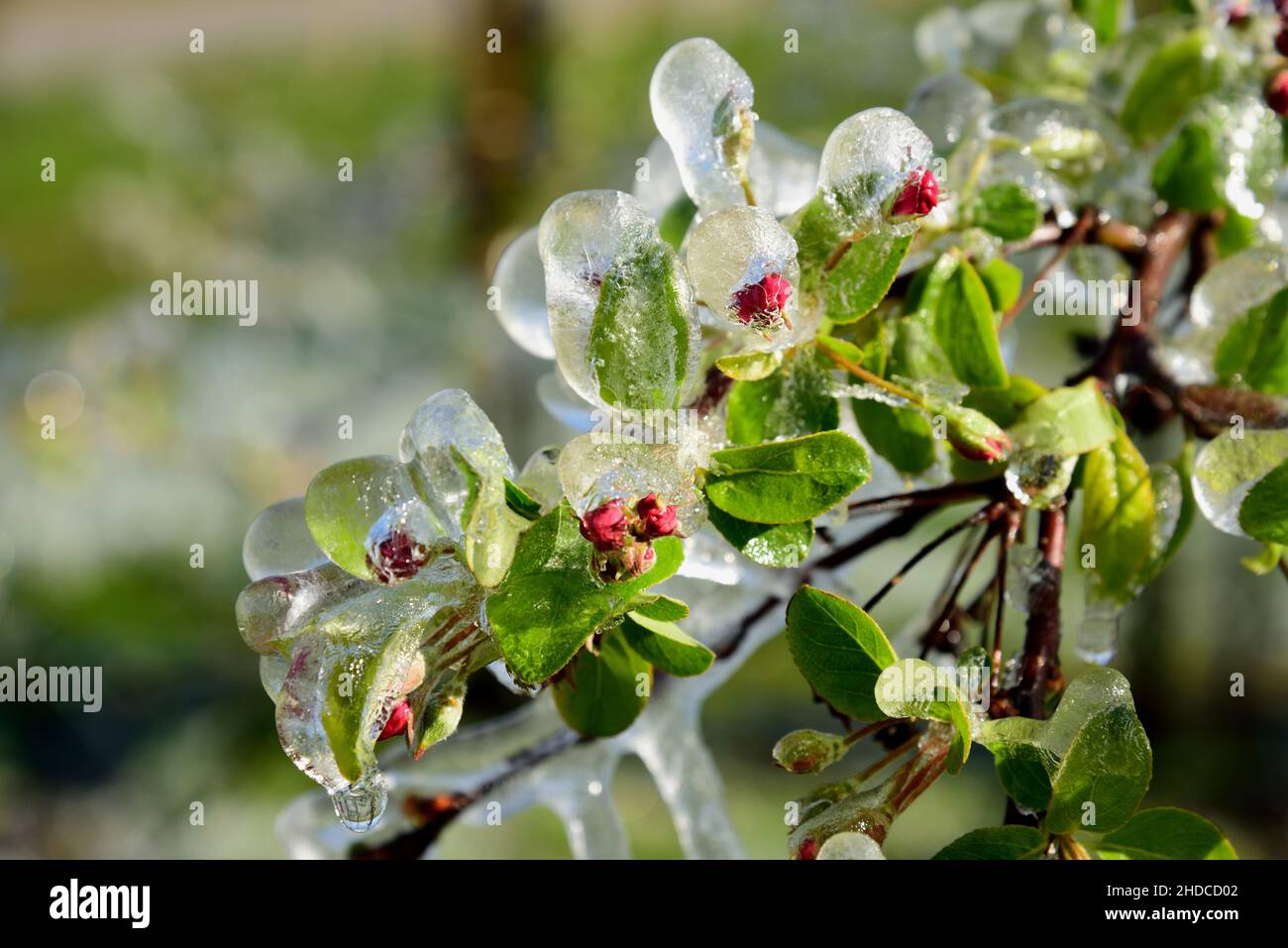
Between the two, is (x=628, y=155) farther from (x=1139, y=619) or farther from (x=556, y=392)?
(x=556, y=392)

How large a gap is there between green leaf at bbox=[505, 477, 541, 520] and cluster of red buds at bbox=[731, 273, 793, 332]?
4 centimetres

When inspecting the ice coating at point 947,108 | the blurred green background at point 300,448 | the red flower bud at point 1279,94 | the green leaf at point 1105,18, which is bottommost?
the blurred green background at point 300,448

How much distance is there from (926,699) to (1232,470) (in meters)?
0.08

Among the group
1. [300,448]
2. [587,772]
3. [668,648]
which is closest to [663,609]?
[668,648]

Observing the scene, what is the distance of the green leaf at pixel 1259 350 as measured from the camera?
0.78ft

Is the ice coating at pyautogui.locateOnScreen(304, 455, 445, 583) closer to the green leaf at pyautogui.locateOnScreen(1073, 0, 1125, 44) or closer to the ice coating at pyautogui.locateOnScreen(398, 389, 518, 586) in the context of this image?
the ice coating at pyautogui.locateOnScreen(398, 389, 518, 586)

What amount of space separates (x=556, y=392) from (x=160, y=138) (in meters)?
1.73

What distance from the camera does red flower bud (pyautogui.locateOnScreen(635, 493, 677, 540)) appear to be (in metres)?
0.17

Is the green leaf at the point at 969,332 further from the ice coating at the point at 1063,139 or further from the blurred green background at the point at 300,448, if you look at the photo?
the blurred green background at the point at 300,448

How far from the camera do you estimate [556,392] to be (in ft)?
0.79

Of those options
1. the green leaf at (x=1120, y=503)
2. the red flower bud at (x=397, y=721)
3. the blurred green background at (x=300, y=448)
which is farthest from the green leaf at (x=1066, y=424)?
the blurred green background at (x=300, y=448)

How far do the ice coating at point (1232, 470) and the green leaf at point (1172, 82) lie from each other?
95mm

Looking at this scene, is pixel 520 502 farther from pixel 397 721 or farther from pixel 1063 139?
pixel 1063 139

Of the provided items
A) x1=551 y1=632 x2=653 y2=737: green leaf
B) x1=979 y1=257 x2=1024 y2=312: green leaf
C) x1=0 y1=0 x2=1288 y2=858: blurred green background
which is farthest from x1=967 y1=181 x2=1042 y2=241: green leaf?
x1=0 y1=0 x2=1288 y2=858: blurred green background
